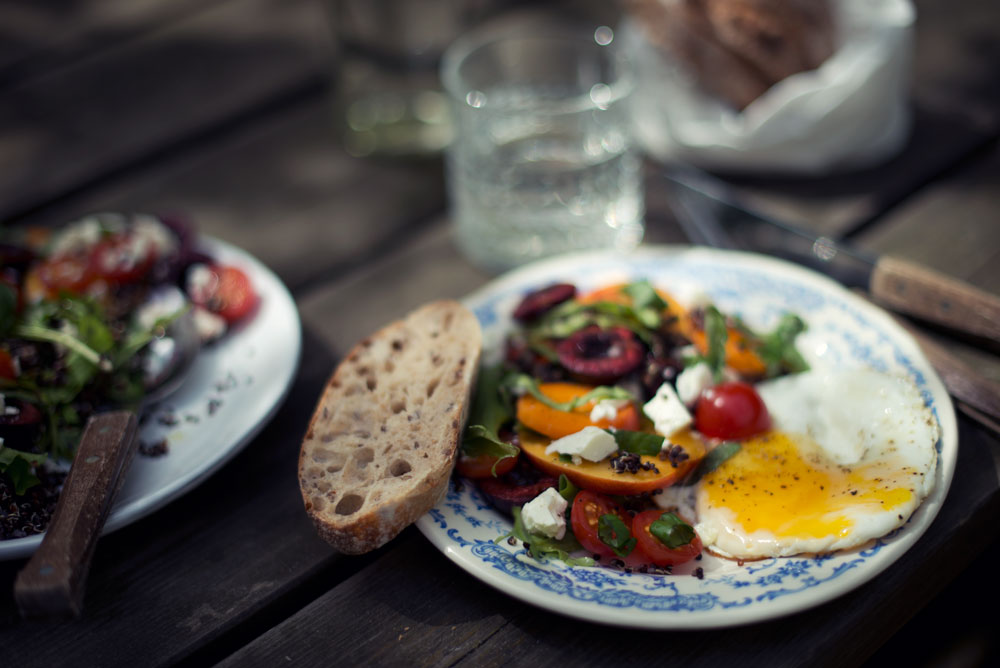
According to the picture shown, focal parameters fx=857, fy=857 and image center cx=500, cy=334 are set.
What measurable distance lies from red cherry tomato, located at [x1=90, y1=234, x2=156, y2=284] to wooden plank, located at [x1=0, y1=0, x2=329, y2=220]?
30.3 inches

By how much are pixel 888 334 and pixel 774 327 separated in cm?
24

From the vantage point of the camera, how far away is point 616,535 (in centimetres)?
152

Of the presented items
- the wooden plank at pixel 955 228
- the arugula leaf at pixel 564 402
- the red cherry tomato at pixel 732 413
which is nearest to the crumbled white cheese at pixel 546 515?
the arugula leaf at pixel 564 402

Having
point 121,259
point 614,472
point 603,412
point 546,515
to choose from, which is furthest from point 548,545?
point 121,259

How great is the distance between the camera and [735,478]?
5.32 ft

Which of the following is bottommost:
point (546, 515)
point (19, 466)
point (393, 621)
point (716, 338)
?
point (393, 621)

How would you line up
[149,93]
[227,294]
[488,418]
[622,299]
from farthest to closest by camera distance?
1. [149,93]
2. [227,294]
3. [622,299]
4. [488,418]

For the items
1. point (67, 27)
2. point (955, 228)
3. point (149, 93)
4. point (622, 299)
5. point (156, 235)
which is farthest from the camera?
point (67, 27)

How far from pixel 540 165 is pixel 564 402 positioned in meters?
0.91

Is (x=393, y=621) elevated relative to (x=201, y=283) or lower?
lower

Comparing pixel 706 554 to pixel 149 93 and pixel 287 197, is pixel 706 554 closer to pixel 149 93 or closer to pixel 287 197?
pixel 287 197

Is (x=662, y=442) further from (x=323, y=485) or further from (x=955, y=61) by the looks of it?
(x=955, y=61)

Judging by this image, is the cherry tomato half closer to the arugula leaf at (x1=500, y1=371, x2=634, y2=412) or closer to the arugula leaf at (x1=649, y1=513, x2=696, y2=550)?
the arugula leaf at (x1=500, y1=371, x2=634, y2=412)

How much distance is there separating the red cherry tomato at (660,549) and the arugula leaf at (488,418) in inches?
10.9
